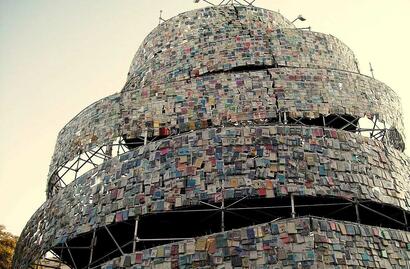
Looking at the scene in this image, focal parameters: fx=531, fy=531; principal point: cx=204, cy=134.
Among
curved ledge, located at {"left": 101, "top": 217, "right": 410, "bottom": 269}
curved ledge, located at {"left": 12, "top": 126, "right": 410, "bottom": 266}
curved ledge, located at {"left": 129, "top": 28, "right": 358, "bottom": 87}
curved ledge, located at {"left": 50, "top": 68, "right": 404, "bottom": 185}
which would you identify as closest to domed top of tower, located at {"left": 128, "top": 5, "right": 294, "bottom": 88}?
curved ledge, located at {"left": 129, "top": 28, "right": 358, "bottom": 87}

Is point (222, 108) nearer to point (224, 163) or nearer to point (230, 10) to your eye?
point (224, 163)

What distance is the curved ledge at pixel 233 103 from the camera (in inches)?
691

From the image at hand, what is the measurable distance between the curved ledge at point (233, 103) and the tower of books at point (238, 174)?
5cm

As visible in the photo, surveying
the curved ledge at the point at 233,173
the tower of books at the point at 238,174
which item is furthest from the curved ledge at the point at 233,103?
the curved ledge at the point at 233,173

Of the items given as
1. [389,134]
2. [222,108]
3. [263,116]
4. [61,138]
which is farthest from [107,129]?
[389,134]

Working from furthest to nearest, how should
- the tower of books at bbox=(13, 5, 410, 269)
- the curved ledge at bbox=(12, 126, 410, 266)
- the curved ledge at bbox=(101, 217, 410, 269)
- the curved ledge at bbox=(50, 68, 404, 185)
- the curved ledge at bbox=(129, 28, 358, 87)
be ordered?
the curved ledge at bbox=(129, 28, 358, 87), the curved ledge at bbox=(50, 68, 404, 185), the curved ledge at bbox=(12, 126, 410, 266), the tower of books at bbox=(13, 5, 410, 269), the curved ledge at bbox=(101, 217, 410, 269)

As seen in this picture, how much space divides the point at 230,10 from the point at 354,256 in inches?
548

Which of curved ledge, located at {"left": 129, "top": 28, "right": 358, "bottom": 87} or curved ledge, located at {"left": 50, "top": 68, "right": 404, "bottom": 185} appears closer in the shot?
curved ledge, located at {"left": 50, "top": 68, "right": 404, "bottom": 185}

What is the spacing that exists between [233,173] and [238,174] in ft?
0.47

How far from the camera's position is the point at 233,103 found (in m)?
17.8

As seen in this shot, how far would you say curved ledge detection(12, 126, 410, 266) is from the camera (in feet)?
48.8

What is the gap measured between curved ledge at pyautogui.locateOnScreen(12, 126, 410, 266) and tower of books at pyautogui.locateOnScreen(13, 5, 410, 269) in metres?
0.04

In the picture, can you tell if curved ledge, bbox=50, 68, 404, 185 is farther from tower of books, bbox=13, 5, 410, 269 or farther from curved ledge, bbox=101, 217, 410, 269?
curved ledge, bbox=101, 217, 410, 269

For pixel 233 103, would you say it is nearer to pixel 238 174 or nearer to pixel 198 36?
pixel 238 174
